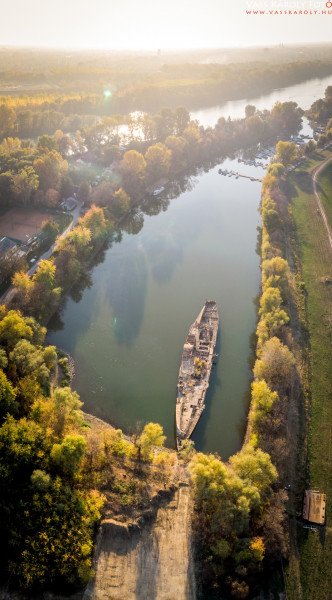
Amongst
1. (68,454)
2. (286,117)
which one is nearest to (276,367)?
(68,454)

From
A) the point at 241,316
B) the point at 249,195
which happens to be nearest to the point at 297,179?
the point at 249,195

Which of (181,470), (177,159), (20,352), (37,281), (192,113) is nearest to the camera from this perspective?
(181,470)

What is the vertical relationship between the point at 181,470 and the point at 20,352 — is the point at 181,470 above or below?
below

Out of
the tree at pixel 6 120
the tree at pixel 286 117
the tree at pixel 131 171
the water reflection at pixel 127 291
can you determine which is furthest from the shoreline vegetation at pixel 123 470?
the tree at pixel 286 117

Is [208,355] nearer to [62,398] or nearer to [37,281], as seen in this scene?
[62,398]

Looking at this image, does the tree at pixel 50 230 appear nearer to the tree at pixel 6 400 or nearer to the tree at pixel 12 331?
the tree at pixel 12 331
